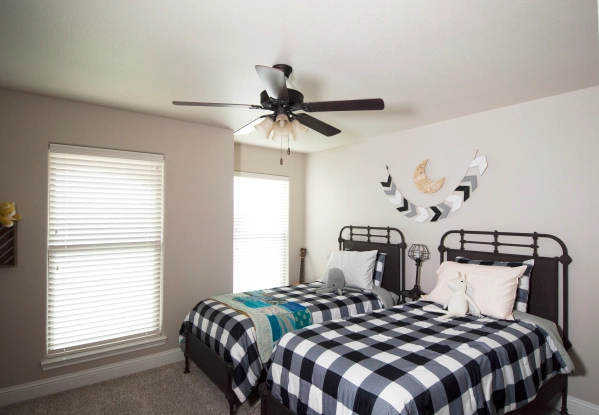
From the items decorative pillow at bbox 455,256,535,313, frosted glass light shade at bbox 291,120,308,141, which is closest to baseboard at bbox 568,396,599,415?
decorative pillow at bbox 455,256,535,313

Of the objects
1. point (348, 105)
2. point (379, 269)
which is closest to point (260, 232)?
point (379, 269)

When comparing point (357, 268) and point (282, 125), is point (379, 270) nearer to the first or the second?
point (357, 268)

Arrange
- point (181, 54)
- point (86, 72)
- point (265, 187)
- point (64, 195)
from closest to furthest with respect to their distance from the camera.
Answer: point (181, 54) → point (86, 72) → point (64, 195) → point (265, 187)

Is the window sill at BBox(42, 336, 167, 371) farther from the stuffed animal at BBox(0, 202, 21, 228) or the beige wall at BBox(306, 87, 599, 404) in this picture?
the beige wall at BBox(306, 87, 599, 404)

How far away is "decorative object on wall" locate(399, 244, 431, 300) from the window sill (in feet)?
8.53

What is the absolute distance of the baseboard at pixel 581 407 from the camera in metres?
2.52

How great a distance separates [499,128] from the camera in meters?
3.06

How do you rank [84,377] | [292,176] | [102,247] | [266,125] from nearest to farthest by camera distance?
[266,125]
[84,377]
[102,247]
[292,176]

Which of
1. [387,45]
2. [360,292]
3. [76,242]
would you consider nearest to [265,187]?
[360,292]

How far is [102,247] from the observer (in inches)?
125

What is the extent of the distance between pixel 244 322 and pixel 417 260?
1.96 metres

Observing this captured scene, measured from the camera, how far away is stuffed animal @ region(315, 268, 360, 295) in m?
3.61

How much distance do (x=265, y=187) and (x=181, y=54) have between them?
286 centimetres

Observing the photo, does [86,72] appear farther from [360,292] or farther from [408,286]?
[408,286]
